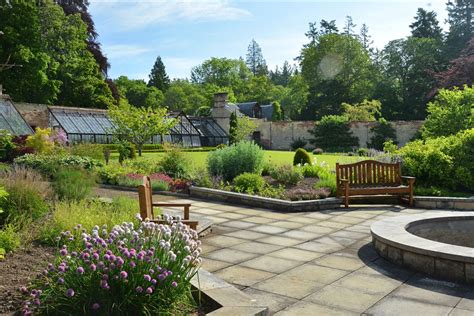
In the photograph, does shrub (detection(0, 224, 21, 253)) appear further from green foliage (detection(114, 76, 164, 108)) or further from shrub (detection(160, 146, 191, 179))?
green foliage (detection(114, 76, 164, 108))

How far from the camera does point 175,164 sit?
13.0m

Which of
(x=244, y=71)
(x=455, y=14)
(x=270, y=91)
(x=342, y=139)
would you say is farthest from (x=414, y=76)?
(x=244, y=71)

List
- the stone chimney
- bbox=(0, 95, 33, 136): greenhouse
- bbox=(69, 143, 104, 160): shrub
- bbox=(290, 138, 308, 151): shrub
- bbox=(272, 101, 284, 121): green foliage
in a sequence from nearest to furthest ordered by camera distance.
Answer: bbox=(69, 143, 104, 160): shrub < bbox=(0, 95, 33, 136): greenhouse < bbox=(290, 138, 308, 151): shrub < the stone chimney < bbox=(272, 101, 284, 121): green foliage

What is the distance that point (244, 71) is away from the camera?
227 feet

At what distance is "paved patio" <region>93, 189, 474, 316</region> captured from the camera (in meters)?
3.56

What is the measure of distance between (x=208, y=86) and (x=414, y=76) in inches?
1026

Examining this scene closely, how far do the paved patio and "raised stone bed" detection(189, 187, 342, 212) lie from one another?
1059mm

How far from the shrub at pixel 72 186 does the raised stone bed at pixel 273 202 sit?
2.89 metres

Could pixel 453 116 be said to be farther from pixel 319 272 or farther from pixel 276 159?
pixel 319 272

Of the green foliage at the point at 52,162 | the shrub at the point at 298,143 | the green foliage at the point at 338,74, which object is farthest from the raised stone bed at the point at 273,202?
the green foliage at the point at 338,74

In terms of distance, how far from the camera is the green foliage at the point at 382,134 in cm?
3256

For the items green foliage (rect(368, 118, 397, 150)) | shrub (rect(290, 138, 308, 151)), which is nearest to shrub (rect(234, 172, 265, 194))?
green foliage (rect(368, 118, 397, 150))

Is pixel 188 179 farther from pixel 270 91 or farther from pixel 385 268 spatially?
pixel 270 91

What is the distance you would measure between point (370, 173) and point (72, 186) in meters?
5.93
